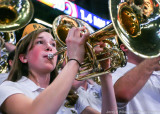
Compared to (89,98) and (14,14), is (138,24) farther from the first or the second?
(14,14)

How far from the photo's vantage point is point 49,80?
6.73 ft

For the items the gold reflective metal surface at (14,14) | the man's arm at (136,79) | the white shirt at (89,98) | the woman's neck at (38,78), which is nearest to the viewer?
the man's arm at (136,79)

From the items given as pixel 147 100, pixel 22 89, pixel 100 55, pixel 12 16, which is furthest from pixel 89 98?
pixel 12 16

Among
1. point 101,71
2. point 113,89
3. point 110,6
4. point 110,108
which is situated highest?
point 110,6

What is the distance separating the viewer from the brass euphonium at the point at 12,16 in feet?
10.4

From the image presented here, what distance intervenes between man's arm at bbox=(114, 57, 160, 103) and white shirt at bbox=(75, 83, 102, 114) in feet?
1.69

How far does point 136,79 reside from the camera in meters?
1.78

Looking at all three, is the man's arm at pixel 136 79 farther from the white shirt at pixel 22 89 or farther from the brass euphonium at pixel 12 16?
the brass euphonium at pixel 12 16

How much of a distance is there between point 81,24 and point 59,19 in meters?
0.31

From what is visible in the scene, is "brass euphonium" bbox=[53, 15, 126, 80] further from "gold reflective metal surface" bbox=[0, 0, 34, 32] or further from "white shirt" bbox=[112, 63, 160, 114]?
"gold reflective metal surface" bbox=[0, 0, 34, 32]

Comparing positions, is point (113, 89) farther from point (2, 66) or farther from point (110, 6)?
point (2, 66)

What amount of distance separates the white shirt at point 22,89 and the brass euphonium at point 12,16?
4.86 ft

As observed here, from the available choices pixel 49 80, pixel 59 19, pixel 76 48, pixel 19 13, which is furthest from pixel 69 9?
pixel 76 48

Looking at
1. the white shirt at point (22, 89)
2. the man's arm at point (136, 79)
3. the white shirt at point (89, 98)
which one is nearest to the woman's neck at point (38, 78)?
the white shirt at point (22, 89)
